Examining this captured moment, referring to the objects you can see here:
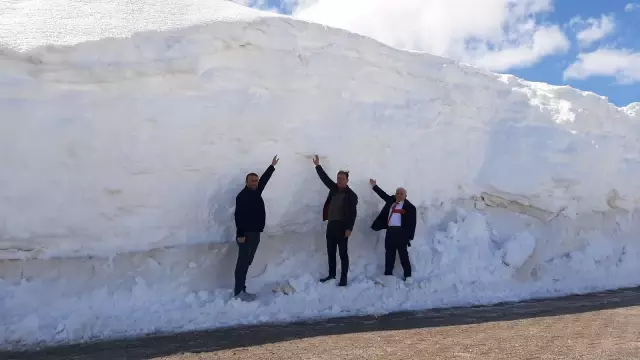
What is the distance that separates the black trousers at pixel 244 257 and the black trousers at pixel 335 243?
1.05 meters

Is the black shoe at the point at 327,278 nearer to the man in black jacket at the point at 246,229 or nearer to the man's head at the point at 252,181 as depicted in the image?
the man in black jacket at the point at 246,229

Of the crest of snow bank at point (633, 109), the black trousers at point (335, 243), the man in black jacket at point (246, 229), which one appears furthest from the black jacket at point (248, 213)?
the crest of snow bank at point (633, 109)

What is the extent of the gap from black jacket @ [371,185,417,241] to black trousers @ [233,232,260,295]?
2026 mm

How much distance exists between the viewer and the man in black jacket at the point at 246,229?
7.83m

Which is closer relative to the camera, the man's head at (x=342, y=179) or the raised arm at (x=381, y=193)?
the man's head at (x=342, y=179)

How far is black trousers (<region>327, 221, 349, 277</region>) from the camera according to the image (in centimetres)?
849

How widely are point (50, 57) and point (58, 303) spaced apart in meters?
2.99

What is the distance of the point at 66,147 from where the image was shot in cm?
787

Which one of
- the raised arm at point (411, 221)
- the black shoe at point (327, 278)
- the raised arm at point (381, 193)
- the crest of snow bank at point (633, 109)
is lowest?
the black shoe at point (327, 278)

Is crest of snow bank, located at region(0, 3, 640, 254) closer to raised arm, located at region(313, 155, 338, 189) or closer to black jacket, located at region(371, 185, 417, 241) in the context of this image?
black jacket, located at region(371, 185, 417, 241)

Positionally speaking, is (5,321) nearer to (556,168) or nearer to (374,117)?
(374,117)

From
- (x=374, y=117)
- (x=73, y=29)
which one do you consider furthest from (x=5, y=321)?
(x=374, y=117)

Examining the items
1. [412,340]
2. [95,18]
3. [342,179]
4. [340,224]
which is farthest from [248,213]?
[95,18]

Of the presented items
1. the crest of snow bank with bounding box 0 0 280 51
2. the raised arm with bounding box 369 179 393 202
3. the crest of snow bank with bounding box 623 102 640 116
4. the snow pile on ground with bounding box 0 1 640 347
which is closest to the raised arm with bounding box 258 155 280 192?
the snow pile on ground with bounding box 0 1 640 347
